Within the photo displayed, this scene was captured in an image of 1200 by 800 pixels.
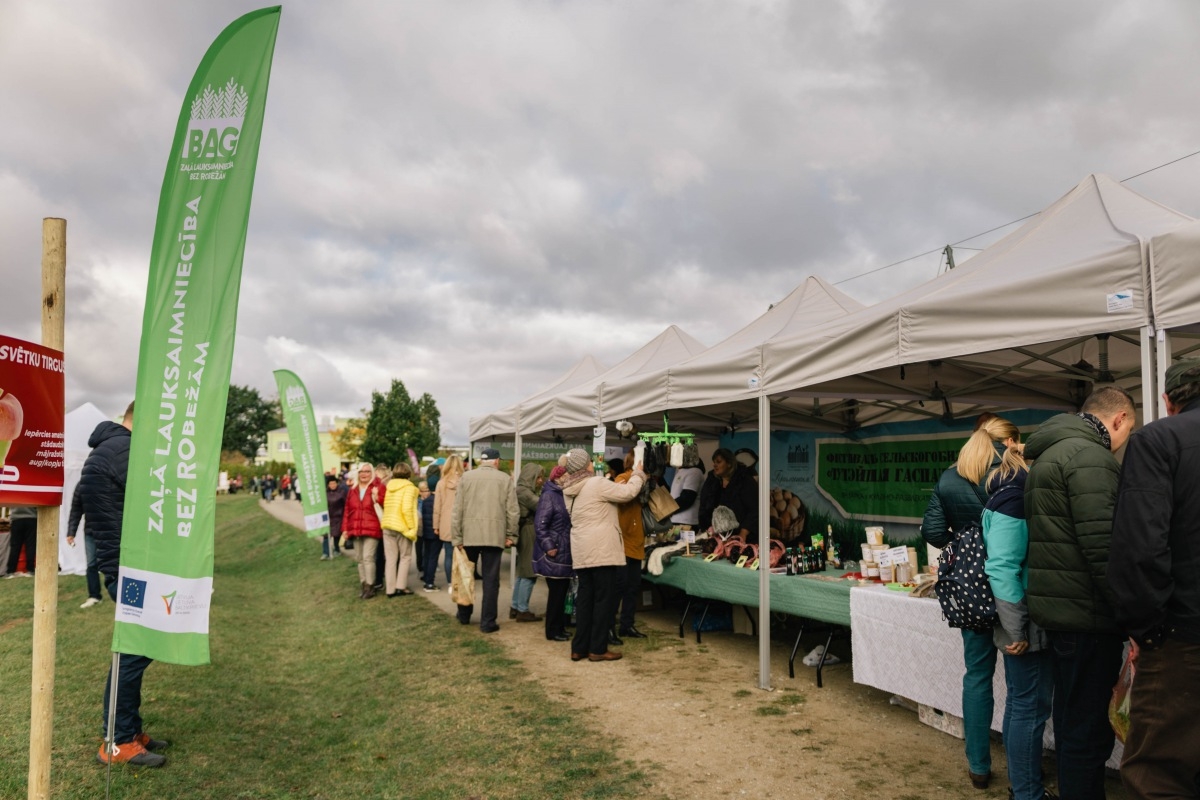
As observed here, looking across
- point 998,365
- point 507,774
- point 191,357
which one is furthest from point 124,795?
point 998,365

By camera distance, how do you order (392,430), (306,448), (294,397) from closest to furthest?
(306,448) → (294,397) → (392,430)

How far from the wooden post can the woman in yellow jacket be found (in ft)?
21.3

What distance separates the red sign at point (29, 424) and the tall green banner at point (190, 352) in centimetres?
41

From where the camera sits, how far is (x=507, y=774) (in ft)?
13.3

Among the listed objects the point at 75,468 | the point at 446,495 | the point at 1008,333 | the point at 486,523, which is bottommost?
the point at 486,523

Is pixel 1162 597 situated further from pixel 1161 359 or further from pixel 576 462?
pixel 576 462

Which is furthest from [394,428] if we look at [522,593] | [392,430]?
[522,593]

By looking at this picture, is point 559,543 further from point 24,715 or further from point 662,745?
point 24,715

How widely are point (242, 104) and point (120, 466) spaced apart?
2.21 meters

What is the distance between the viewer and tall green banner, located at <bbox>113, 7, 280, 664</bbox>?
11.3ft

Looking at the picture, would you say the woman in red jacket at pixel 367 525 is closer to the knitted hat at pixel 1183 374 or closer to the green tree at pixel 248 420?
the knitted hat at pixel 1183 374

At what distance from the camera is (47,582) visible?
2861 mm

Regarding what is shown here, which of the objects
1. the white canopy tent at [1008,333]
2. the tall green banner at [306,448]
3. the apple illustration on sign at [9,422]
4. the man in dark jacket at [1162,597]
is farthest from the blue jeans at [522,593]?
the man in dark jacket at [1162,597]

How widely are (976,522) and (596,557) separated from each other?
3183mm
